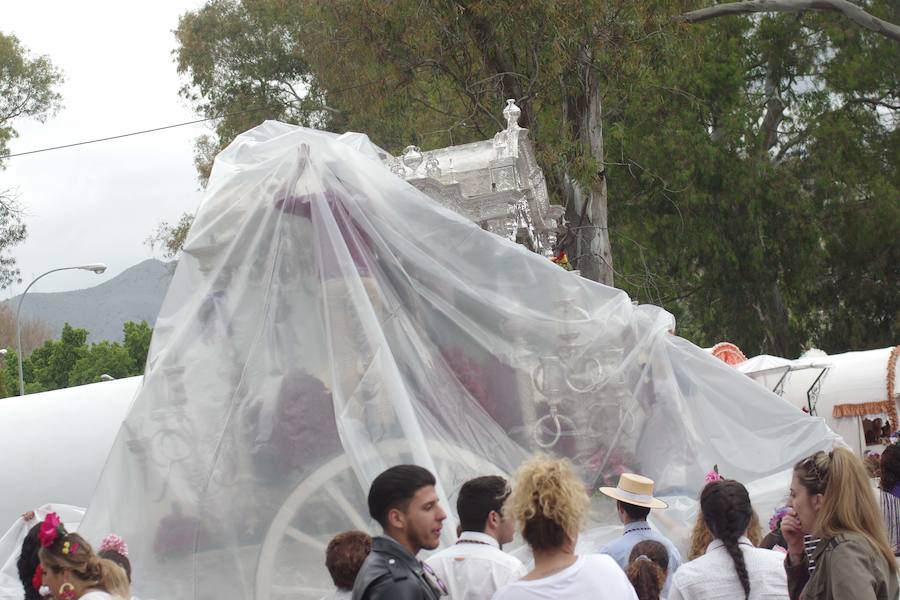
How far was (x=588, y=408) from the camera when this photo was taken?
6.09 m

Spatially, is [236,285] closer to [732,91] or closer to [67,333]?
[732,91]

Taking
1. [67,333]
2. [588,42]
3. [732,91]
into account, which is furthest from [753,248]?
[67,333]

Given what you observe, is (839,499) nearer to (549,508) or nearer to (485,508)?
(549,508)

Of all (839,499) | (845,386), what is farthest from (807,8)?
(839,499)

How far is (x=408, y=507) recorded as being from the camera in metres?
3.83

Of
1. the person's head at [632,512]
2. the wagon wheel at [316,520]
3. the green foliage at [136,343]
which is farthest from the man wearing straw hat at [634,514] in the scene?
the green foliage at [136,343]

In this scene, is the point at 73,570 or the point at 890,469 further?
the point at 890,469

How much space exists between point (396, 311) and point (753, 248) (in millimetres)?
22802

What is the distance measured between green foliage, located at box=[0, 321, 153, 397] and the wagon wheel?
47106mm

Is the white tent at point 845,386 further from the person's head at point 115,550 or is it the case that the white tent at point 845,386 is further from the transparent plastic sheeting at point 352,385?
the person's head at point 115,550

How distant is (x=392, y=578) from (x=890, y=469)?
11.3ft

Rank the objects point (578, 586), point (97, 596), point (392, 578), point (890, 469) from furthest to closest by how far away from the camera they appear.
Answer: point (890, 469)
point (97, 596)
point (392, 578)
point (578, 586)

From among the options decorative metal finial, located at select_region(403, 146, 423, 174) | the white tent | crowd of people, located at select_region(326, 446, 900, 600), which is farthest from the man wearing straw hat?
the white tent

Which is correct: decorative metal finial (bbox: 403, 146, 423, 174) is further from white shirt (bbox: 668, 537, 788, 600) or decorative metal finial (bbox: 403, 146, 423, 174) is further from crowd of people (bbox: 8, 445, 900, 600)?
white shirt (bbox: 668, 537, 788, 600)
